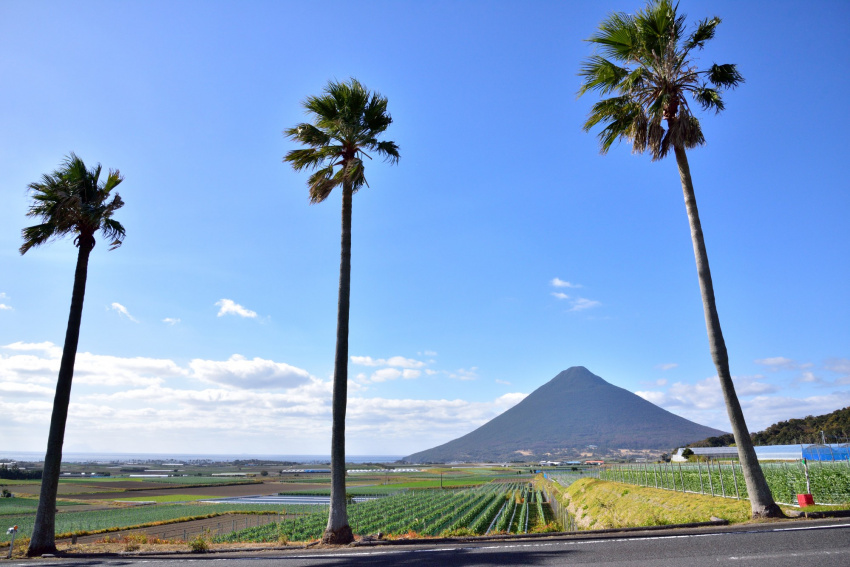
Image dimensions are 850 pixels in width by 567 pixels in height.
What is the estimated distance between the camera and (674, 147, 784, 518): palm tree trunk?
12.8 m

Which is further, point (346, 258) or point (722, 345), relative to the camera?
point (346, 258)

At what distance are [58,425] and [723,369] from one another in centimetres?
2061

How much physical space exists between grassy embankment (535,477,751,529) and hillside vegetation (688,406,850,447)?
53.9 metres

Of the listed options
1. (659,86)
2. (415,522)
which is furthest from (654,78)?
(415,522)

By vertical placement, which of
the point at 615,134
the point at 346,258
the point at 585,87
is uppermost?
the point at 585,87

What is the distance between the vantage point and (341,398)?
1463cm

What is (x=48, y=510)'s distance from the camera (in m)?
15.8

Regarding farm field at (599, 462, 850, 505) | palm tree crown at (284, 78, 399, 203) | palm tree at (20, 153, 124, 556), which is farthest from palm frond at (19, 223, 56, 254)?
farm field at (599, 462, 850, 505)

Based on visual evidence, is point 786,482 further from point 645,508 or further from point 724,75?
point 724,75

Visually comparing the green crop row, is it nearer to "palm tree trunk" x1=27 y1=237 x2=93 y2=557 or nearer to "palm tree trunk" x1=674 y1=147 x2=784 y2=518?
"palm tree trunk" x1=27 y1=237 x2=93 y2=557

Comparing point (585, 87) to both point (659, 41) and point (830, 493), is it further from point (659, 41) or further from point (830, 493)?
point (830, 493)

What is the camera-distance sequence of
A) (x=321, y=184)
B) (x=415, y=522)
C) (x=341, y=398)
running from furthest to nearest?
(x=415, y=522)
(x=321, y=184)
(x=341, y=398)

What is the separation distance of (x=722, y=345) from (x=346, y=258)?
11188 mm

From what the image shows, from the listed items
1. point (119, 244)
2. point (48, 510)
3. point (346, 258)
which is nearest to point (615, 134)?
point (346, 258)
